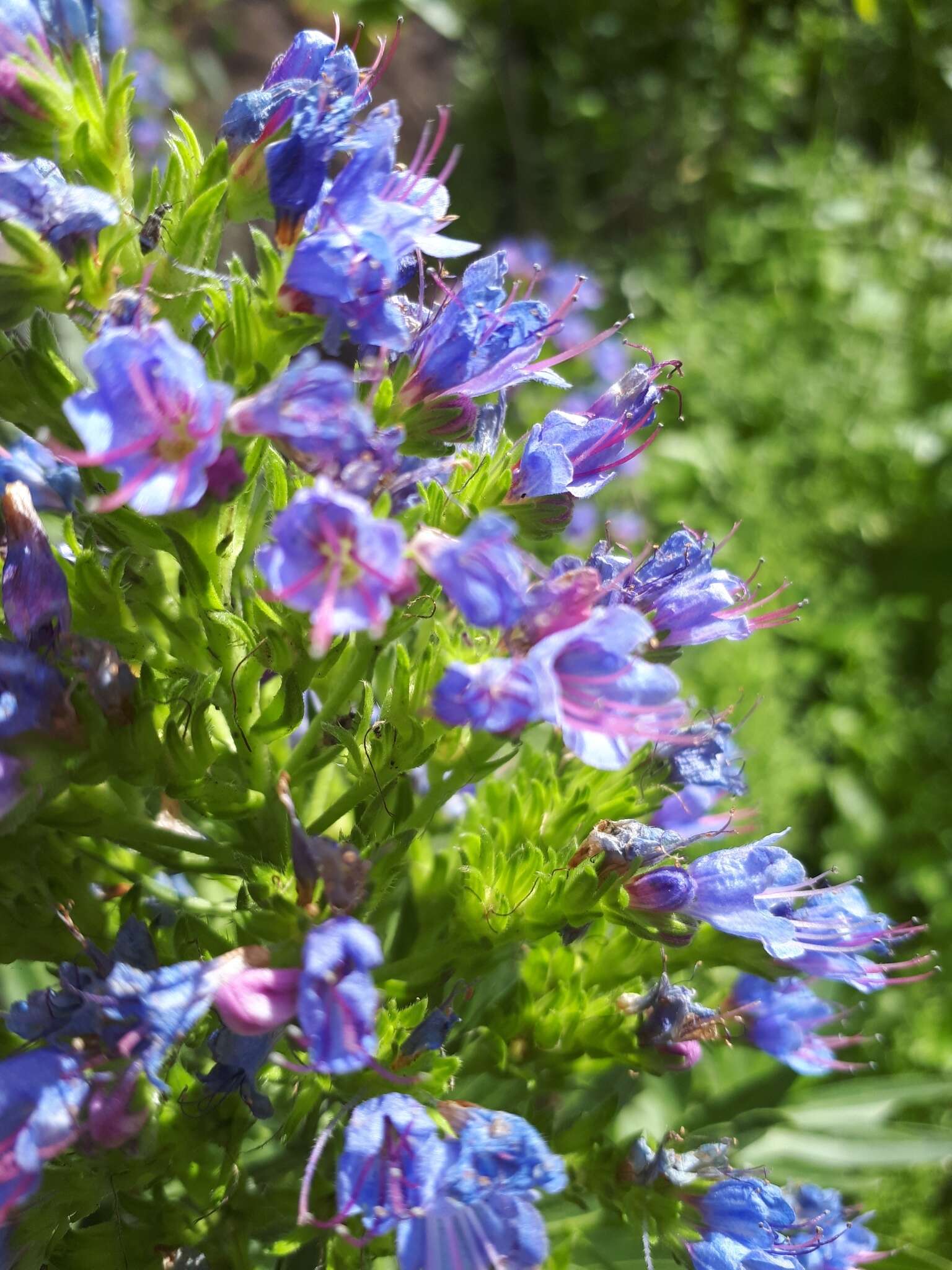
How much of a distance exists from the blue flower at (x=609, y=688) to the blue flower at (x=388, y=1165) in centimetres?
34

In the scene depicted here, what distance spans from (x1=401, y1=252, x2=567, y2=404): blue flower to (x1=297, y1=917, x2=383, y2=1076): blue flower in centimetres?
50

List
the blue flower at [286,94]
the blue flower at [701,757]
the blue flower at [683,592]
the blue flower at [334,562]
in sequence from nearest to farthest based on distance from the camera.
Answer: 1. the blue flower at [334,562]
2. the blue flower at [286,94]
3. the blue flower at [683,592]
4. the blue flower at [701,757]

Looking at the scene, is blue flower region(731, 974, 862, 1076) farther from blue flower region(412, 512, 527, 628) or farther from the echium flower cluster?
blue flower region(412, 512, 527, 628)

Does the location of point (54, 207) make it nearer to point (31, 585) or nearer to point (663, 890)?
point (31, 585)

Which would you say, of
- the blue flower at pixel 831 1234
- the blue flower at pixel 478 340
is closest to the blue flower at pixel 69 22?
the blue flower at pixel 478 340

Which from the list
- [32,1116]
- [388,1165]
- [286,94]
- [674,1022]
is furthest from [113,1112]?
[286,94]

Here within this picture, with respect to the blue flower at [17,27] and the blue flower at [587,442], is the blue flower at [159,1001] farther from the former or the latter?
the blue flower at [17,27]

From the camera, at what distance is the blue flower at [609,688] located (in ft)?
2.78

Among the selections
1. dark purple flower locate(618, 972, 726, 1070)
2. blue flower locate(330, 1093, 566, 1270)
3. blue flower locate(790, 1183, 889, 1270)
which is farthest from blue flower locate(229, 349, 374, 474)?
blue flower locate(790, 1183, 889, 1270)

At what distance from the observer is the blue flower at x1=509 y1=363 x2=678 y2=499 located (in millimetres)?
1064

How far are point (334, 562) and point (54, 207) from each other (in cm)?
39

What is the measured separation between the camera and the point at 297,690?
38.0 inches

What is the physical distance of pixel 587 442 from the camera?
1.10 meters

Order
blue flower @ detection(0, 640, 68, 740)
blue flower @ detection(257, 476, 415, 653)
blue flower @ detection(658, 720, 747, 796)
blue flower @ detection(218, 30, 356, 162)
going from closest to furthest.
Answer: blue flower @ detection(257, 476, 415, 653) < blue flower @ detection(0, 640, 68, 740) < blue flower @ detection(218, 30, 356, 162) < blue flower @ detection(658, 720, 747, 796)
